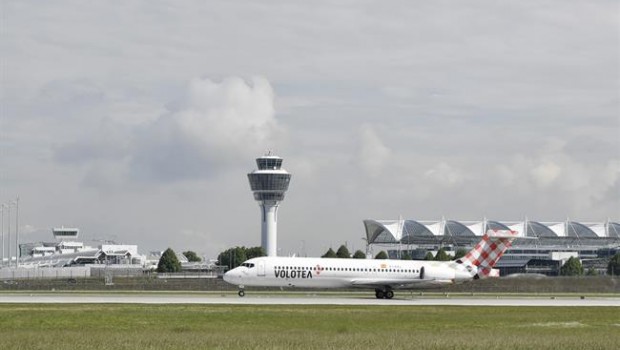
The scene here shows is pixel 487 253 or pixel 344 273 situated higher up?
pixel 487 253

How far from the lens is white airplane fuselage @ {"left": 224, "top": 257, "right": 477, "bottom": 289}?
88250mm

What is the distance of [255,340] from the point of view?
4150 cm

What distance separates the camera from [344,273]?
297 feet

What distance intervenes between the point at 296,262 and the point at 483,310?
85.0ft

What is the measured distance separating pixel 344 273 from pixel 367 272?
87.4 inches

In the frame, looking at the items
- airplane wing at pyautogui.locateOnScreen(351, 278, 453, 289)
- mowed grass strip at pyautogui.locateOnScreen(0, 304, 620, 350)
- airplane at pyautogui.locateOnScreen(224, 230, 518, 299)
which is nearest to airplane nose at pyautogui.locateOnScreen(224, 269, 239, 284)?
airplane at pyautogui.locateOnScreen(224, 230, 518, 299)

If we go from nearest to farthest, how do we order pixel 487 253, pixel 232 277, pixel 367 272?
pixel 232 277 < pixel 367 272 < pixel 487 253

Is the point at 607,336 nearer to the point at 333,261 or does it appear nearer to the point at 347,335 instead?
the point at 347,335

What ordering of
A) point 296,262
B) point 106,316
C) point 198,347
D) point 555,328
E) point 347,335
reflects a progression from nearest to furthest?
point 198,347 < point 347,335 < point 555,328 < point 106,316 < point 296,262

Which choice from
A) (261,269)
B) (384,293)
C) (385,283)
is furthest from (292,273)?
(384,293)

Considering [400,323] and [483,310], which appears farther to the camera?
[483,310]

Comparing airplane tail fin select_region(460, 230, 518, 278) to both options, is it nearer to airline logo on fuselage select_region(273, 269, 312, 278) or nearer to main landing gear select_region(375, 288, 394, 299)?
main landing gear select_region(375, 288, 394, 299)

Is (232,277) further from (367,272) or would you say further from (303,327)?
(303,327)

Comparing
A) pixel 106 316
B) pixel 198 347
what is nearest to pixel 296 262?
pixel 106 316
